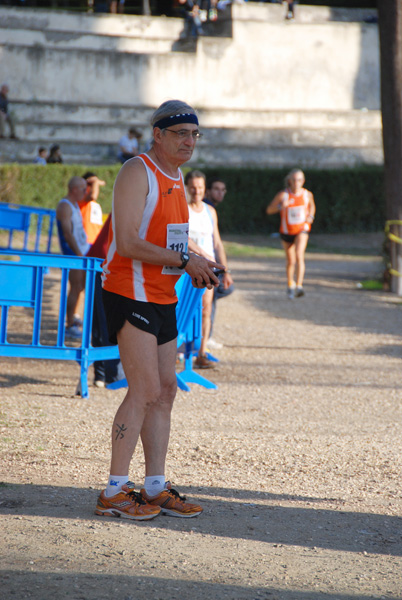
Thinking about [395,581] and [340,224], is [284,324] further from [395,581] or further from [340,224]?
[340,224]

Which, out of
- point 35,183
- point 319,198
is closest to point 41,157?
point 35,183

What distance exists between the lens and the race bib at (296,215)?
13.1 metres

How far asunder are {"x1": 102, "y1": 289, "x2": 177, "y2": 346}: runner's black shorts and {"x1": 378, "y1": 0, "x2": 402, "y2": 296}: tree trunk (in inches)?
436

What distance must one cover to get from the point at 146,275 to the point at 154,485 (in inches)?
41.6

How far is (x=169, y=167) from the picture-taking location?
4133mm

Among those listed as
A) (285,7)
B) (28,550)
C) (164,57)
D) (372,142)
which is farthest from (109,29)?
(28,550)

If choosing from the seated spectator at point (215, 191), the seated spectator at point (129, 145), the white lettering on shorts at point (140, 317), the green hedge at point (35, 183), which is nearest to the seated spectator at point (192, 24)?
the seated spectator at point (129, 145)

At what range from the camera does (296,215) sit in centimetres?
1312

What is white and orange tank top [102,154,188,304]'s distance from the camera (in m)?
4.02

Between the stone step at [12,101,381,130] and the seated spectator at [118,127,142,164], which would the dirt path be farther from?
the stone step at [12,101,381,130]

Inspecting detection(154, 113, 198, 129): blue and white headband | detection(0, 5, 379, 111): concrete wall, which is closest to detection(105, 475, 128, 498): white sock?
detection(154, 113, 198, 129): blue and white headband

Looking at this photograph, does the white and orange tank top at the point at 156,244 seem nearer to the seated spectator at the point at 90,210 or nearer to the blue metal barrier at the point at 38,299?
the blue metal barrier at the point at 38,299

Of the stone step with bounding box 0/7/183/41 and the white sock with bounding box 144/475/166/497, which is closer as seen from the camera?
the white sock with bounding box 144/475/166/497

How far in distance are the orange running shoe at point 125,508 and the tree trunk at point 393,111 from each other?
11189mm
